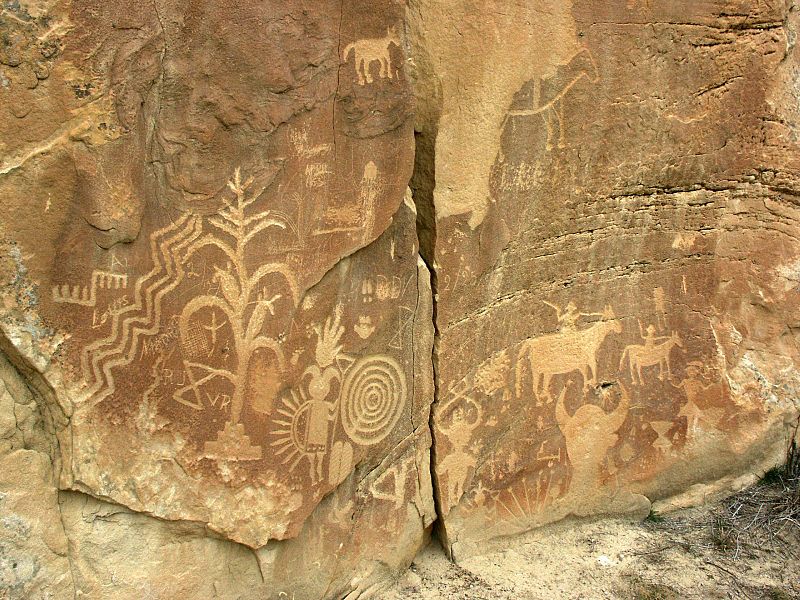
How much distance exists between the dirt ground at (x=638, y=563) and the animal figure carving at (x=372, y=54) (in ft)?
5.28

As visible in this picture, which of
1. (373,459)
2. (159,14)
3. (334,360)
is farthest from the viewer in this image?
(373,459)

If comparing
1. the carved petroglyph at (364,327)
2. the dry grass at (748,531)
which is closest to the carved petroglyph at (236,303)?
the carved petroglyph at (364,327)

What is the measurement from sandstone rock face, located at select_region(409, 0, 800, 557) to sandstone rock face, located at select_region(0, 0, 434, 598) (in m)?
0.26

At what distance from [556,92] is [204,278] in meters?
1.27

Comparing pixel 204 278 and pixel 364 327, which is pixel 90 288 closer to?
pixel 204 278

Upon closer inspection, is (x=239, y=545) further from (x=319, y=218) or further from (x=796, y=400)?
(x=796, y=400)

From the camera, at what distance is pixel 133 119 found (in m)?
1.75

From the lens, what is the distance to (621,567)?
2.69 meters

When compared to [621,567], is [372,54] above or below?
above

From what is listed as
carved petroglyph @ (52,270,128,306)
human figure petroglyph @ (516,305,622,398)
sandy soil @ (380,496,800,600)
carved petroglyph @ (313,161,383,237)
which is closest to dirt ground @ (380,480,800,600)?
sandy soil @ (380,496,800,600)

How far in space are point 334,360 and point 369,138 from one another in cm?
63

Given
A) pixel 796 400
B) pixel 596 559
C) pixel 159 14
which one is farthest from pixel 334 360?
pixel 796 400

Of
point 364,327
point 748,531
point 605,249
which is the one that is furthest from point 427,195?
point 748,531

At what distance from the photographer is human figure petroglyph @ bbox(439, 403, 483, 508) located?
2.54 meters
